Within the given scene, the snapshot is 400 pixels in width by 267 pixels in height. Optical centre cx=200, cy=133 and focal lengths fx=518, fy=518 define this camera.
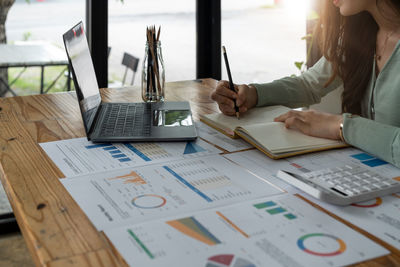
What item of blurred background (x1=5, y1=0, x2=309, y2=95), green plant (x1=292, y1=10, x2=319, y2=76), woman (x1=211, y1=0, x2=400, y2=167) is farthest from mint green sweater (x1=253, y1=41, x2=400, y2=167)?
blurred background (x1=5, y1=0, x2=309, y2=95)

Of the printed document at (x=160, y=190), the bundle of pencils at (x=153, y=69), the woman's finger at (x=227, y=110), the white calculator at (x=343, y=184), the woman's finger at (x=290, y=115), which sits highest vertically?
the bundle of pencils at (x=153, y=69)

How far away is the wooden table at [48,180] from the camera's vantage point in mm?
744

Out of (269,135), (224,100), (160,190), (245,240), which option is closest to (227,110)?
(224,100)

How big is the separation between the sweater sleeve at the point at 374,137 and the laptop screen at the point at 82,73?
0.63 meters

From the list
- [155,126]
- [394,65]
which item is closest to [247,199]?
[155,126]

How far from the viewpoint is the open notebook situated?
1.15 metres

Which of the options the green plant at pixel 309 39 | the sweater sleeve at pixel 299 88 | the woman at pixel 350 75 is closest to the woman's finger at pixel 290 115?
the woman at pixel 350 75

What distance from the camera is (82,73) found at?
1382mm

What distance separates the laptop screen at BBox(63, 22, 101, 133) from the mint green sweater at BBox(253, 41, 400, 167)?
0.48m

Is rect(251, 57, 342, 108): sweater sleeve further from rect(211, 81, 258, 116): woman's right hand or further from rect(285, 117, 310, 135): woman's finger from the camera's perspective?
rect(285, 117, 310, 135): woman's finger

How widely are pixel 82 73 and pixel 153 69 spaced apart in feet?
1.02

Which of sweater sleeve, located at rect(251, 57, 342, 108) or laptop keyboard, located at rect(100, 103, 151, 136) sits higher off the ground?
sweater sleeve, located at rect(251, 57, 342, 108)

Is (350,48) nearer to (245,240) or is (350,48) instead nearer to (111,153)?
(111,153)

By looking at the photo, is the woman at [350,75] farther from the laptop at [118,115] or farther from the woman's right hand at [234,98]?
the laptop at [118,115]
